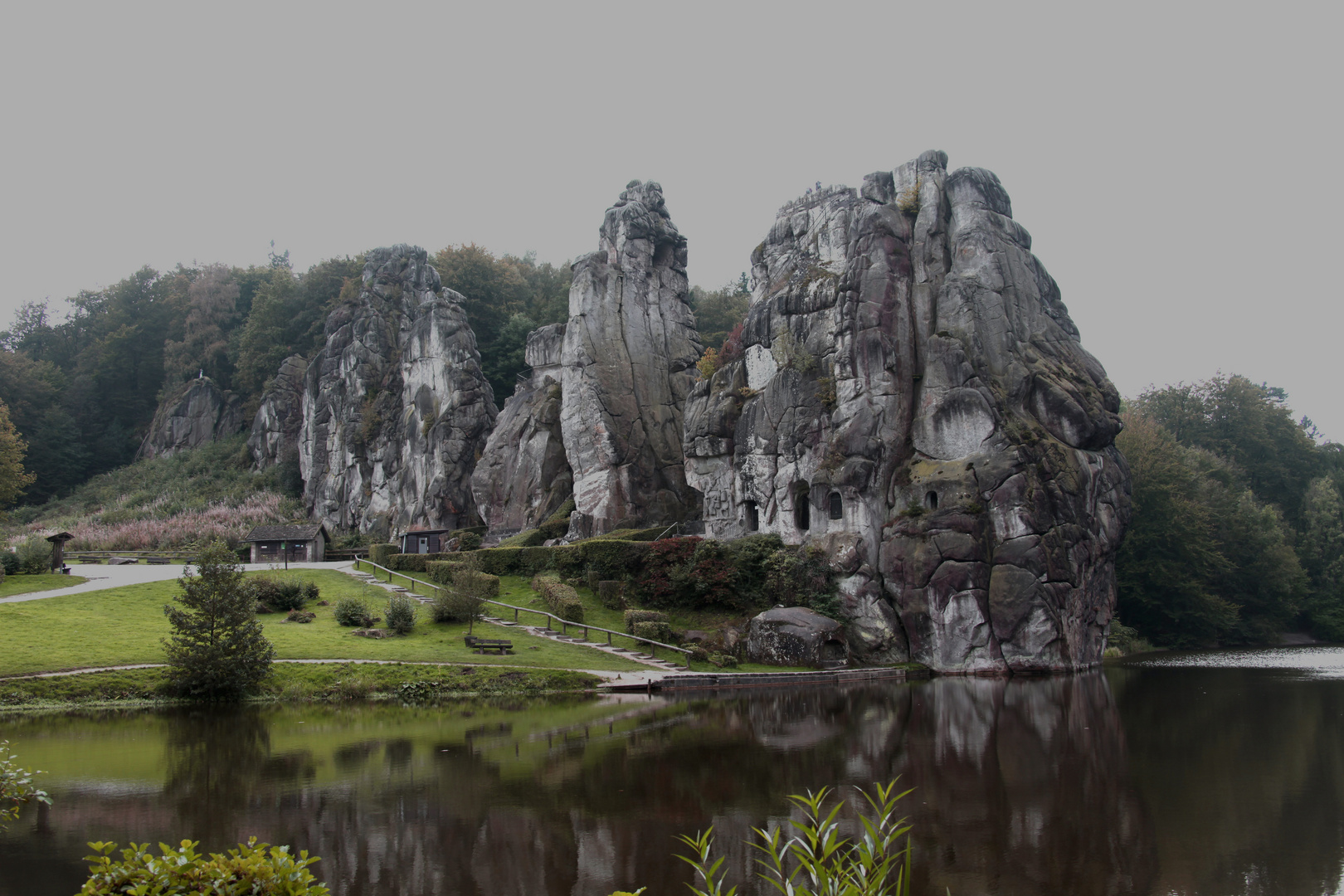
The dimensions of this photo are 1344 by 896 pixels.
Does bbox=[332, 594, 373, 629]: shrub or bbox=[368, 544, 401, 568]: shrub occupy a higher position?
bbox=[368, 544, 401, 568]: shrub

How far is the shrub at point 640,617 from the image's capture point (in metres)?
34.1

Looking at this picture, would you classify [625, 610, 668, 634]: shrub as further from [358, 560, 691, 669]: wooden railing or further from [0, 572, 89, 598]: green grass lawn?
[0, 572, 89, 598]: green grass lawn

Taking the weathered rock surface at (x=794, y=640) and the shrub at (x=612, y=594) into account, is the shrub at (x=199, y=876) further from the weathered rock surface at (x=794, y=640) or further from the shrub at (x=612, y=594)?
the shrub at (x=612, y=594)

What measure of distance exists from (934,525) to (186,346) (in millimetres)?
74534

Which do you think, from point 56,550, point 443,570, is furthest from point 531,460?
point 56,550

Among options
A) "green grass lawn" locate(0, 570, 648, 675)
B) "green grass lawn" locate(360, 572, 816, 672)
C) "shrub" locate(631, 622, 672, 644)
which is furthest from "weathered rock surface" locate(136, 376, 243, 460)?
"shrub" locate(631, 622, 672, 644)

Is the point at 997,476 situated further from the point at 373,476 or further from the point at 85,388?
the point at 85,388

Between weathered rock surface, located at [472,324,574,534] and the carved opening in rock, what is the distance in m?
17.1

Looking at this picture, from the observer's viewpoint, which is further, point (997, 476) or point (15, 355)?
point (15, 355)

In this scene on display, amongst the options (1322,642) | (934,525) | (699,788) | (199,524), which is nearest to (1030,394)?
(934,525)

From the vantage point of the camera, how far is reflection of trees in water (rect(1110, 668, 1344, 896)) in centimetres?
1156

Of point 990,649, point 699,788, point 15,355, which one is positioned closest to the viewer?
point 699,788

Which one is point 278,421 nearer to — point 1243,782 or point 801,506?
point 801,506

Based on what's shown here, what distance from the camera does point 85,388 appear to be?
8206 cm
